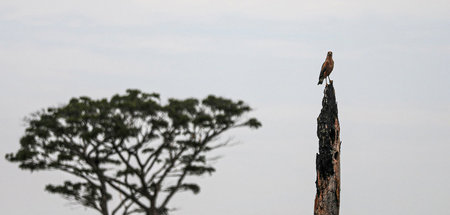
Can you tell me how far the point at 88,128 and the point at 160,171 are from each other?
3768 mm

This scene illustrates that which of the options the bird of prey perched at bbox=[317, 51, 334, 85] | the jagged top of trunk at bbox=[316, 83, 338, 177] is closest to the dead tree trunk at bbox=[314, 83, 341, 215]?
the jagged top of trunk at bbox=[316, 83, 338, 177]

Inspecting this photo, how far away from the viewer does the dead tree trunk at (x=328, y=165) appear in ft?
58.6

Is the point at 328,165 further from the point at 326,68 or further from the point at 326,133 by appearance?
the point at 326,68

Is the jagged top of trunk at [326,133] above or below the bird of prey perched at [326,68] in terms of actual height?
below

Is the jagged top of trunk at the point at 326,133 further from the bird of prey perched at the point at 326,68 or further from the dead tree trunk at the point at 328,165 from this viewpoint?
the bird of prey perched at the point at 326,68

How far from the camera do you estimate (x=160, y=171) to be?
3247 centimetres

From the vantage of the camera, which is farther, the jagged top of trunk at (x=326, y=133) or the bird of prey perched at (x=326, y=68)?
the bird of prey perched at (x=326, y=68)

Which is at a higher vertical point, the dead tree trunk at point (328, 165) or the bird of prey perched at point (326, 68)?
the bird of prey perched at point (326, 68)

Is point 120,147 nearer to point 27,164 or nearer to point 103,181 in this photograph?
→ point 103,181

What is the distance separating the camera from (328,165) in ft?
58.6

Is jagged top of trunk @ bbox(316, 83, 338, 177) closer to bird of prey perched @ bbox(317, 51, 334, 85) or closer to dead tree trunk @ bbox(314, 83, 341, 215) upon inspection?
dead tree trunk @ bbox(314, 83, 341, 215)

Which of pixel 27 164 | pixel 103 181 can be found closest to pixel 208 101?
pixel 103 181

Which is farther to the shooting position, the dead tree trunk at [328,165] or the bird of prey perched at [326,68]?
the bird of prey perched at [326,68]

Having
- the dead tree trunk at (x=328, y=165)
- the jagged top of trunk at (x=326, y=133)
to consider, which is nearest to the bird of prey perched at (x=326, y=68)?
the jagged top of trunk at (x=326, y=133)
